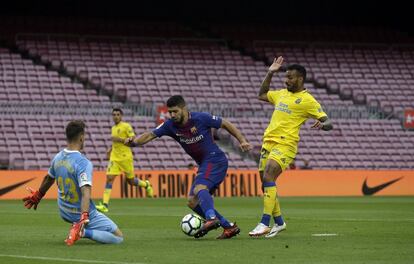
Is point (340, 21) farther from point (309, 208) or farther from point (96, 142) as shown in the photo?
point (309, 208)

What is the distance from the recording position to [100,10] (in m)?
46.9

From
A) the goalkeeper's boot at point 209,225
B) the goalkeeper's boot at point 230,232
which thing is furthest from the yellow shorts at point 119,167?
the goalkeeper's boot at point 209,225

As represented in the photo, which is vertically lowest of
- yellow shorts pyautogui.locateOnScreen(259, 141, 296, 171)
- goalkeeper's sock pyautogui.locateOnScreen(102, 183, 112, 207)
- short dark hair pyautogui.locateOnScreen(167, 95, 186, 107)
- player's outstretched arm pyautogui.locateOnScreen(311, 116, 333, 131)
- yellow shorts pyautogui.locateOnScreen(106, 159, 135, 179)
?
goalkeeper's sock pyautogui.locateOnScreen(102, 183, 112, 207)

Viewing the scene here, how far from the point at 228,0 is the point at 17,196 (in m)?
20.8

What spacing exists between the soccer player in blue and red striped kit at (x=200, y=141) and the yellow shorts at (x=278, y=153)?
576mm

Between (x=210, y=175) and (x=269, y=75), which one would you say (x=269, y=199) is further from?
(x=269, y=75)

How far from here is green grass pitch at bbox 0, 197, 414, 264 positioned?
1097cm

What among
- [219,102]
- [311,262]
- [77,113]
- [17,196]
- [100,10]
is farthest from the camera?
[100,10]

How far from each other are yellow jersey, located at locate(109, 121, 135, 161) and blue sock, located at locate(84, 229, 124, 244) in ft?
44.0

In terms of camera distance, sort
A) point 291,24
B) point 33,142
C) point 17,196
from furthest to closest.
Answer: point 291,24 → point 33,142 → point 17,196

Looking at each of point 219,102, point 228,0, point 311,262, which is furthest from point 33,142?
point 311,262

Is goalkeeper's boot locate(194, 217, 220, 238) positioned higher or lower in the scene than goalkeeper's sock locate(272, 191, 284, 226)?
higher

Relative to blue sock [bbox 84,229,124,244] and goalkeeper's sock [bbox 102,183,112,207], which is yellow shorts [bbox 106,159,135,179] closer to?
Result: goalkeeper's sock [bbox 102,183,112,207]

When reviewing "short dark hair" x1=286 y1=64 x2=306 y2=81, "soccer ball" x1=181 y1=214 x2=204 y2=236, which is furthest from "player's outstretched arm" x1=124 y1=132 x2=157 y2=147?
"short dark hair" x1=286 y1=64 x2=306 y2=81
